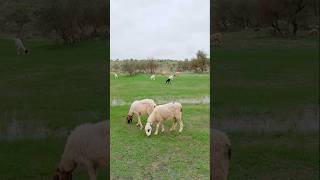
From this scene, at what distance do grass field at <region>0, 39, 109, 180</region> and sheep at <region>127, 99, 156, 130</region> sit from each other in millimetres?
416

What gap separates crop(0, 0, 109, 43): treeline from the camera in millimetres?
4594

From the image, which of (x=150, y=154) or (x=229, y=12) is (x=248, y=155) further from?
(x=229, y=12)

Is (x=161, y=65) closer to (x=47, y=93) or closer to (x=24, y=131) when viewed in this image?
(x=47, y=93)

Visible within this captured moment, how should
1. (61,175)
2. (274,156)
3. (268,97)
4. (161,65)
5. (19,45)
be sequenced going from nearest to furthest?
(61,175)
(274,156)
(19,45)
(268,97)
(161,65)

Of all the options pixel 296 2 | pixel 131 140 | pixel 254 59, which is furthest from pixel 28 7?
pixel 296 2

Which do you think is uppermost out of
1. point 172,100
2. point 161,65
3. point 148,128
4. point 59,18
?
point 59,18

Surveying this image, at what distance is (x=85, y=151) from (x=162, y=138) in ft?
3.65

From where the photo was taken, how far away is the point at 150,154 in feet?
15.7

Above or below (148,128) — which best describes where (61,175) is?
below

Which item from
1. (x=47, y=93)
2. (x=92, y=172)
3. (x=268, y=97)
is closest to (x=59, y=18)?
(x=47, y=93)

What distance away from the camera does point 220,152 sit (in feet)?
13.4

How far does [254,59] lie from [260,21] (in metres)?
0.37

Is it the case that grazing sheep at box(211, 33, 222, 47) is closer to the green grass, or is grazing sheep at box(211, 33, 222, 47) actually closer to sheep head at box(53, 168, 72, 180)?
the green grass

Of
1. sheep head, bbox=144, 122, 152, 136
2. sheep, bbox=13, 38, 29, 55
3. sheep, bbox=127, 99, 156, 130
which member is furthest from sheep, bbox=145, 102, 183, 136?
sheep, bbox=13, 38, 29, 55
